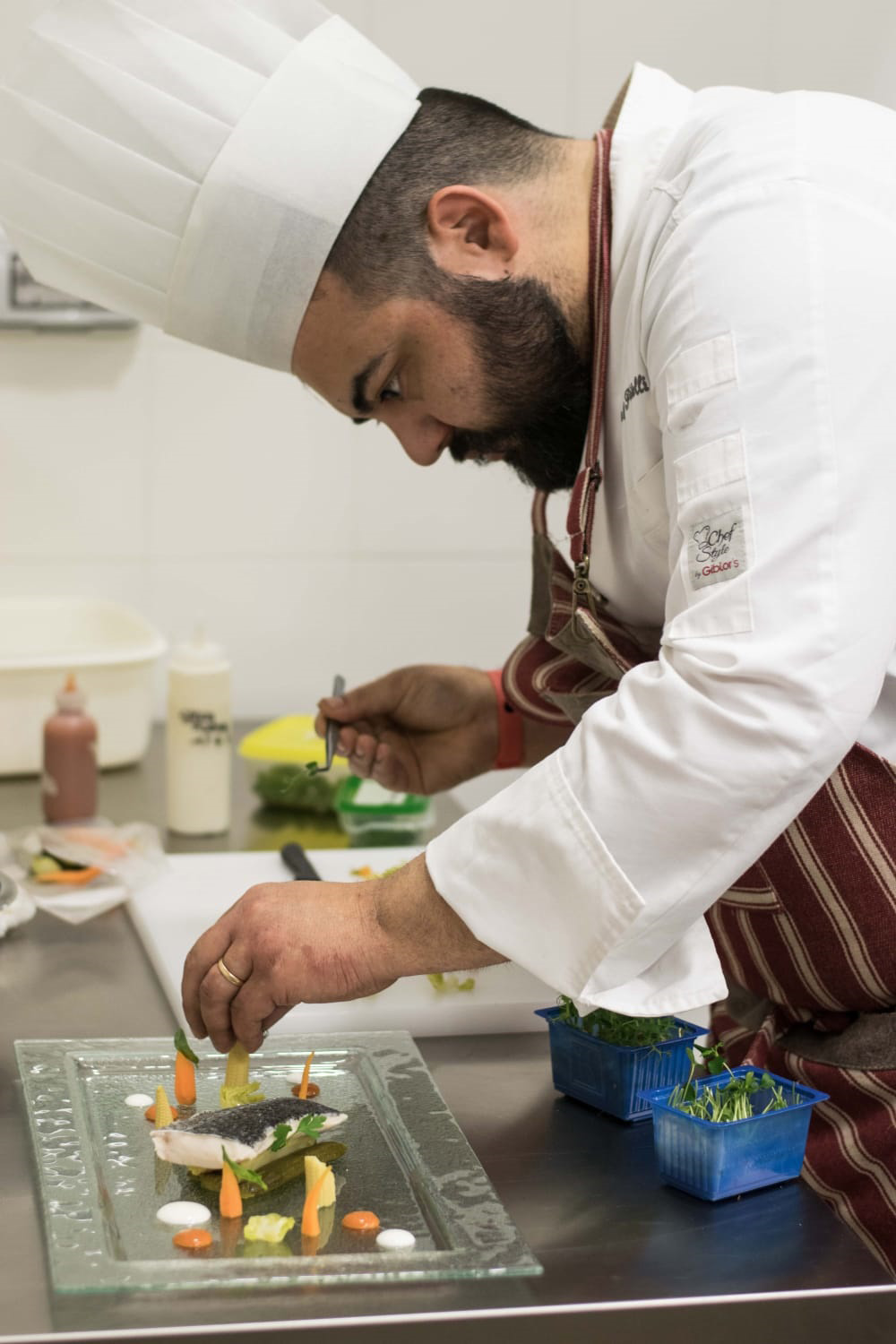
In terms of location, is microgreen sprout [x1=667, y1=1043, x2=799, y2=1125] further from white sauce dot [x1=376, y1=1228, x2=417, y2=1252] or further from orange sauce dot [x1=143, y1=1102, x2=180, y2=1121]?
orange sauce dot [x1=143, y1=1102, x2=180, y2=1121]

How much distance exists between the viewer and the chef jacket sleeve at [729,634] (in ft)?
2.99

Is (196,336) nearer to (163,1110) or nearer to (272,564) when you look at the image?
(163,1110)

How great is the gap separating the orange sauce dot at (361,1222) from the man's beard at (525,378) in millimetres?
675

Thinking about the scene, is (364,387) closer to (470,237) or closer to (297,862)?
(470,237)

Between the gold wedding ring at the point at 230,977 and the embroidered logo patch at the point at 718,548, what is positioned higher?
the embroidered logo patch at the point at 718,548

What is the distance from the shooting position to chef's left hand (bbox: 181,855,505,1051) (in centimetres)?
102

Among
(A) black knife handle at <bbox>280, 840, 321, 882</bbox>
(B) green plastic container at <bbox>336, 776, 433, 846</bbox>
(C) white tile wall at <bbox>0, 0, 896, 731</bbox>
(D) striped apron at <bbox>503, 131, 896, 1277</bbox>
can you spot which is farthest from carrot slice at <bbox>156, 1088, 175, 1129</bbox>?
(C) white tile wall at <bbox>0, 0, 896, 731</bbox>

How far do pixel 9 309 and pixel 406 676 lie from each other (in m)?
0.93

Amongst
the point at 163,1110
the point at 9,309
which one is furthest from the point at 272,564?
the point at 163,1110

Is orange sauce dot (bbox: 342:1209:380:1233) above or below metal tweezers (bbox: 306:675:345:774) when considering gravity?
below

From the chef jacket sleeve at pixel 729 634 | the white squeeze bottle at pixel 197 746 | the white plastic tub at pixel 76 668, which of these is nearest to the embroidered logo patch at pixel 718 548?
the chef jacket sleeve at pixel 729 634

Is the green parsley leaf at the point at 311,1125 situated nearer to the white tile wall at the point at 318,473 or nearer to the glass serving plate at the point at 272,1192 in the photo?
the glass serving plate at the point at 272,1192

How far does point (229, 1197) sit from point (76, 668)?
114 cm

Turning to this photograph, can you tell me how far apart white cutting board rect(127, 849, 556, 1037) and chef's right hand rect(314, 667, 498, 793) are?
0.46 ft
